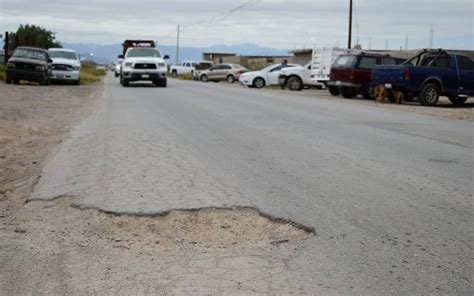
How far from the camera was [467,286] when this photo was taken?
4375mm

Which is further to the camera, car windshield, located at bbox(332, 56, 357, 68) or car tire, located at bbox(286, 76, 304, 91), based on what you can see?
car tire, located at bbox(286, 76, 304, 91)

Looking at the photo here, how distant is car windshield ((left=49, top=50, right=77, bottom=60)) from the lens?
A: 3038cm

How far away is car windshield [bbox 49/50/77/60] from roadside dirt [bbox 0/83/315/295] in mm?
24155

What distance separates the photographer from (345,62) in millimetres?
25844

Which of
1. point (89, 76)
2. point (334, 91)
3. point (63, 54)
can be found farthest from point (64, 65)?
point (89, 76)

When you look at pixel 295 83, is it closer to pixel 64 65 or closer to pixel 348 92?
pixel 348 92

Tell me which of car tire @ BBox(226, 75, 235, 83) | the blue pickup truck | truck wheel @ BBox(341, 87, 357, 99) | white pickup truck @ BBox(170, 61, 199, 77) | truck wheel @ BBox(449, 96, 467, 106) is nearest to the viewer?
the blue pickup truck

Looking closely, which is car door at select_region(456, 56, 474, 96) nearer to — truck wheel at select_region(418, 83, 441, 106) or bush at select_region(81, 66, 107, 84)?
truck wheel at select_region(418, 83, 441, 106)

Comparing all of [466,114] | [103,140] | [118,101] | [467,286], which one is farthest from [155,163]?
[466,114]

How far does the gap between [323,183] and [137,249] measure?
3.09 m

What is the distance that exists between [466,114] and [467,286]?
16.5 metres

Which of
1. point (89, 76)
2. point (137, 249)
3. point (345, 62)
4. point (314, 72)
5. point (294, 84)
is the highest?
point (345, 62)

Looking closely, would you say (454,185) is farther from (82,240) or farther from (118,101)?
(118,101)

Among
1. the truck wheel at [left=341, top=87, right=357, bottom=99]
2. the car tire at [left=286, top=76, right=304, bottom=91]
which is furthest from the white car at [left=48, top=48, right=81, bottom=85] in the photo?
the truck wheel at [left=341, top=87, right=357, bottom=99]
